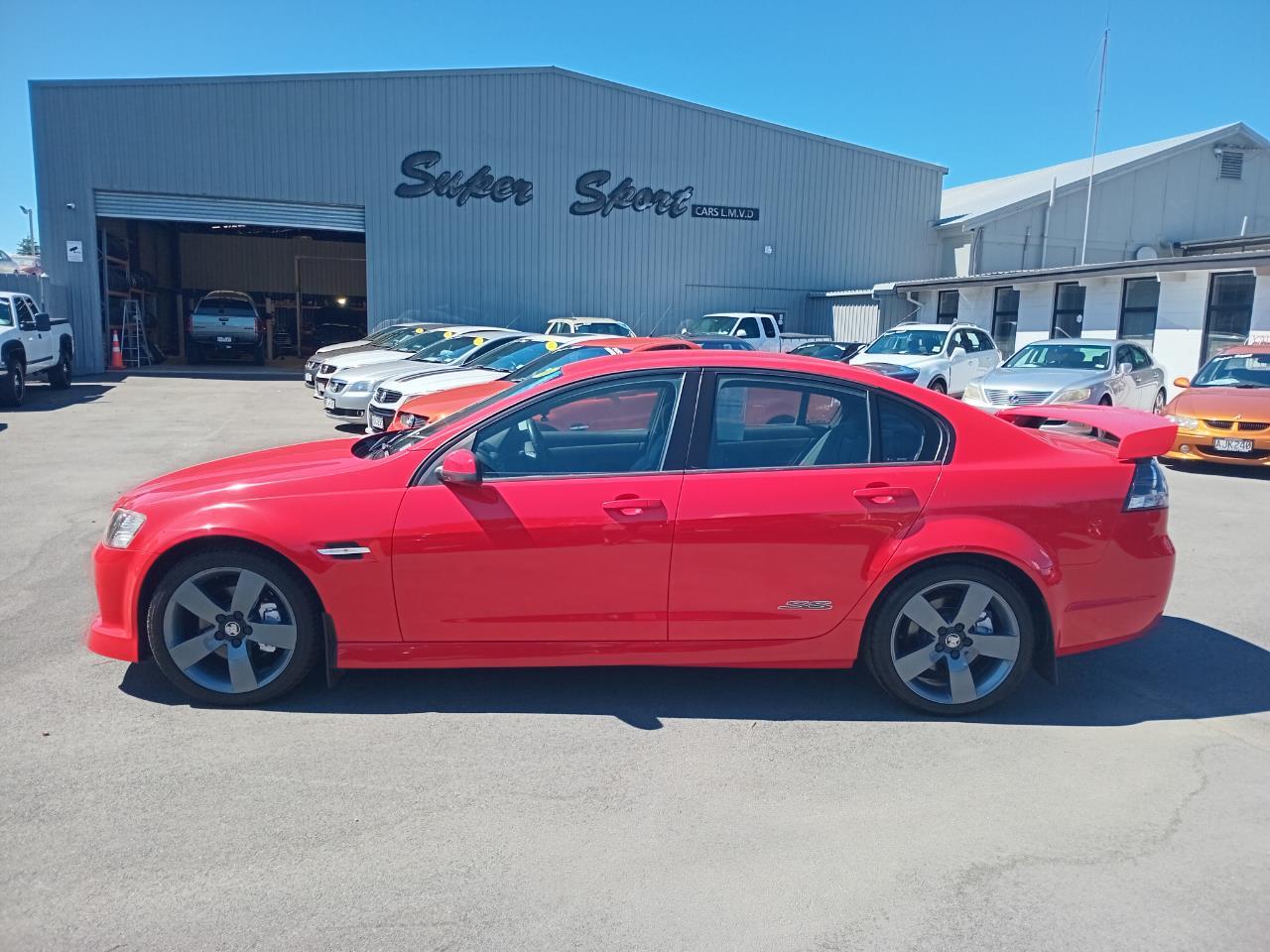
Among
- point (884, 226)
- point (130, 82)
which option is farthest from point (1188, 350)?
point (130, 82)

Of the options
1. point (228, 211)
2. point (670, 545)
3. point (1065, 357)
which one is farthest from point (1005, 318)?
point (670, 545)

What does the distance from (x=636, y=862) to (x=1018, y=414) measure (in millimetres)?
3476

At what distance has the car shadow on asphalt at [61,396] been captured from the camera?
55.2 feet

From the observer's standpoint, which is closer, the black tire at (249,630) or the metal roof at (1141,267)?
the black tire at (249,630)

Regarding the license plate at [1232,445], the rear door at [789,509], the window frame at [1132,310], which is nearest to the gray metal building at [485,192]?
the window frame at [1132,310]

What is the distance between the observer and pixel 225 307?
28812 mm

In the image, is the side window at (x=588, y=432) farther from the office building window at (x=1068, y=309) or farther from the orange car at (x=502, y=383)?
the office building window at (x=1068, y=309)

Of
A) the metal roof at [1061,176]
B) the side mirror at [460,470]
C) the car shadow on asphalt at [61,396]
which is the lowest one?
the car shadow on asphalt at [61,396]

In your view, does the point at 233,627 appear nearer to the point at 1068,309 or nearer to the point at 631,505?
the point at 631,505

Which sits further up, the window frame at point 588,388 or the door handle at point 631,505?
the window frame at point 588,388

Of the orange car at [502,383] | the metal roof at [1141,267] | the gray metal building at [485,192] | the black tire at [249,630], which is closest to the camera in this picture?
the black tire at [249,630]

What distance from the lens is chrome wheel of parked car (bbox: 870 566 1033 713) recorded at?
4.20 m

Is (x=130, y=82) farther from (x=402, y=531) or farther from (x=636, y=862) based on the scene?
(x=636, y=862)

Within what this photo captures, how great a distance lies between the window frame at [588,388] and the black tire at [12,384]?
15.7 m
